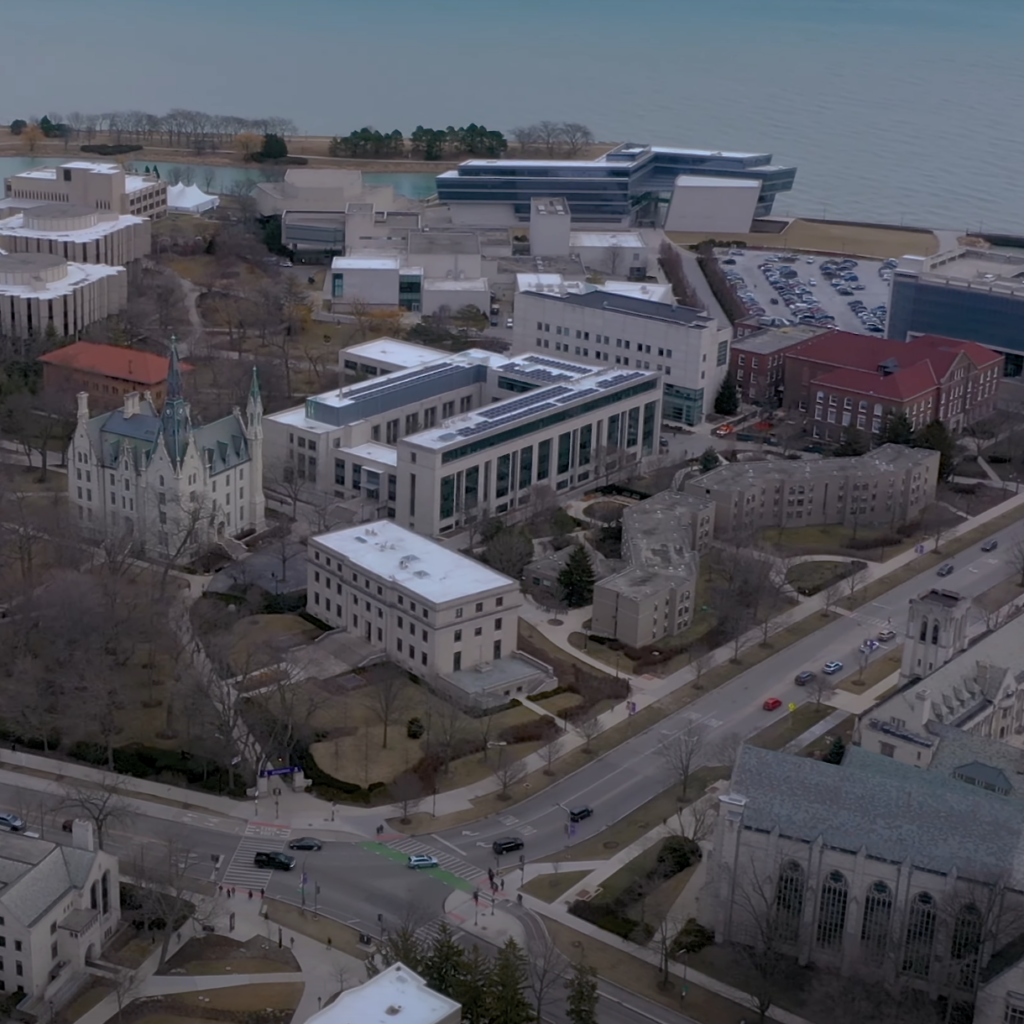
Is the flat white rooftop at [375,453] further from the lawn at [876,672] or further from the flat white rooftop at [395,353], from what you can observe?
the lawn at [876,672]

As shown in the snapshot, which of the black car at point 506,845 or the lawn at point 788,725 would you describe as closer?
the black car at point 506,845

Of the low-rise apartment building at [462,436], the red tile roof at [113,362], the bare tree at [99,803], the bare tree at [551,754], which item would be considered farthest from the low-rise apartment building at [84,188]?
the bare tree at [551,754]

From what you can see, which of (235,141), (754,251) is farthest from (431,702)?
(235,141)

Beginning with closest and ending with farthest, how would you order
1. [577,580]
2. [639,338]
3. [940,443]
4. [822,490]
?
[577,580] < [822,490] < [940,443] < [639,338]

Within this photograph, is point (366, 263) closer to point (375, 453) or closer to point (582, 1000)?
point (375, 453)

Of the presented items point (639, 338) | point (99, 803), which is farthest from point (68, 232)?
point (99, 803)

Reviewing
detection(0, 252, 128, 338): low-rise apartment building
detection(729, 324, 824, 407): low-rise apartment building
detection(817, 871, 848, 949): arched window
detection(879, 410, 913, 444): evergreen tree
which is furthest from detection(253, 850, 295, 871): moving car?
detection(0, 252, 128, 338): low-rise apartment building

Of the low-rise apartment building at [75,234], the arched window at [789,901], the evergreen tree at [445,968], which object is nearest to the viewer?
the evergreen tree at [445,968]
